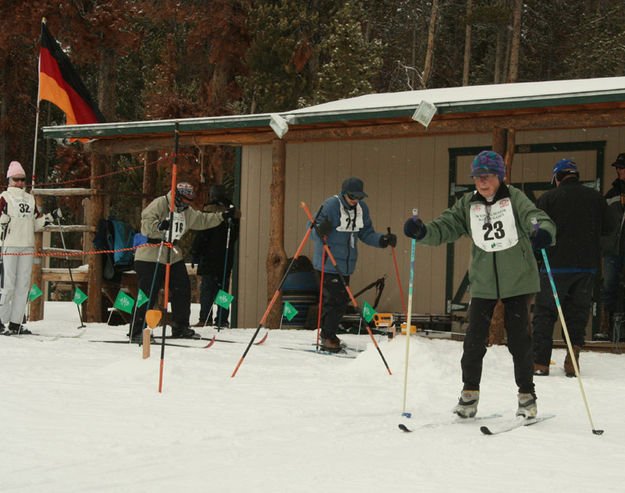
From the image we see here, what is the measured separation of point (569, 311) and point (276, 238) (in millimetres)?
4388

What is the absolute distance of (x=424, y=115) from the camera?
8320 mm

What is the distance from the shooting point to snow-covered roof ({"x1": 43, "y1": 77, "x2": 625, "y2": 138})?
8188 mm

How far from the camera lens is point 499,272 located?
17.0 feet

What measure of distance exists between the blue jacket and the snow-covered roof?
1.54m

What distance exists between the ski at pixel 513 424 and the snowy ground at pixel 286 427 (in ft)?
0.17

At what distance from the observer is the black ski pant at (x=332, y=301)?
812 centimetres

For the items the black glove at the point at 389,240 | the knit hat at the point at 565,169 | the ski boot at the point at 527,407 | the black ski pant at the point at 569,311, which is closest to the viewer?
the ski boot at the point at 527,407

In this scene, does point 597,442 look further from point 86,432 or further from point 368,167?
point 368,167

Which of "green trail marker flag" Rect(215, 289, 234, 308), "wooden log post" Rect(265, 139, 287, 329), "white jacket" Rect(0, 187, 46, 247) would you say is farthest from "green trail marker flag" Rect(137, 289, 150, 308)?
"wooden log post" Rect(265, 139, 287, 329)

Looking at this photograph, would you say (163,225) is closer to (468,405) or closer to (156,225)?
(156,225)

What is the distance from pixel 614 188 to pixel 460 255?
8.89 ft

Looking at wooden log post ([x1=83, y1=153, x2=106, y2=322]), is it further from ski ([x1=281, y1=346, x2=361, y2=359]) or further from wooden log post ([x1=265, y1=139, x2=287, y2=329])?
ski ([x1=281, y1=346, x2=361, y2=359])

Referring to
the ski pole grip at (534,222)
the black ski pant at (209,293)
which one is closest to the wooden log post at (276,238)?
the black ski pant at (209,293)

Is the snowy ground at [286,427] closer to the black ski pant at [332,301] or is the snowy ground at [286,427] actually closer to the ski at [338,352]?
the ski at [338,352]
